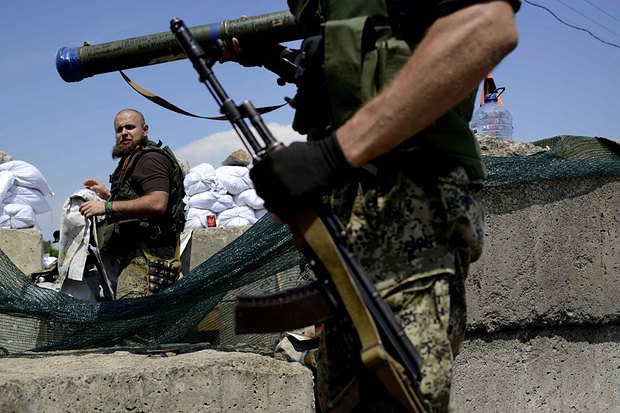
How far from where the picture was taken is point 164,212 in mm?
4996

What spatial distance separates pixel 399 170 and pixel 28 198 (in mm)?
6175

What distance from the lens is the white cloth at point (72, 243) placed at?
494 centimetres

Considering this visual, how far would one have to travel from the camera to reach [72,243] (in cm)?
502

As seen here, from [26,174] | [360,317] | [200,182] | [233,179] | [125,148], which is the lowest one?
[360,317]

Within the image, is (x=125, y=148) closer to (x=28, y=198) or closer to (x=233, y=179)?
(x=28, y=198)

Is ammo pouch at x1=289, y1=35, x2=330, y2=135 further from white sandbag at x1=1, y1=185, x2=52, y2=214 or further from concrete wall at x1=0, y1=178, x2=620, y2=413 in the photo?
white sandbag at x1=1, y1=185, x2=52, y2=214

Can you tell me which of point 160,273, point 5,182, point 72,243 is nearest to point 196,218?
point 5,182

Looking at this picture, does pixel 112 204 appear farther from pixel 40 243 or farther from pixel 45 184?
pixel 45 184

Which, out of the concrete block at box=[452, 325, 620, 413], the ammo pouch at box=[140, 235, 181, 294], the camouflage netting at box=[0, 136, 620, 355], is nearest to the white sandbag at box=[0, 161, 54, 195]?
the ammo pouch at box=[140, 235, 181, 294]

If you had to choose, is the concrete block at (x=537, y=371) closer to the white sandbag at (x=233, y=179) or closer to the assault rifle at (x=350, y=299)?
the assault rifle at (x=350, y=299)

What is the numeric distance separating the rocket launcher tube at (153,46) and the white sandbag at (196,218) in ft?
19.4

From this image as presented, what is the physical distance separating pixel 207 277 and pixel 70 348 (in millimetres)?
739

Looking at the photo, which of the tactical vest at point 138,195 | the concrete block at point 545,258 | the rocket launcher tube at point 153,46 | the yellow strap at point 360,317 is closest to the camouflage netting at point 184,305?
the concrete block at point 545,258

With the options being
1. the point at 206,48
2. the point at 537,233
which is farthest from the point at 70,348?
the point at 537,233
